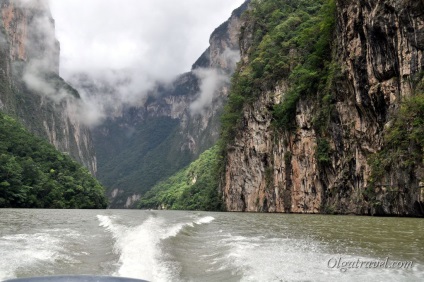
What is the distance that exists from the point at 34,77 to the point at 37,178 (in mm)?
117793

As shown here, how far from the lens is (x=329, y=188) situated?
3994cm

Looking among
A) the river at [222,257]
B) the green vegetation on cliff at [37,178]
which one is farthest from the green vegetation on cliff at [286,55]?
the river at [222,257]

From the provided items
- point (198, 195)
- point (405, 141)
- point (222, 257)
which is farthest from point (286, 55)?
point (198, 195)

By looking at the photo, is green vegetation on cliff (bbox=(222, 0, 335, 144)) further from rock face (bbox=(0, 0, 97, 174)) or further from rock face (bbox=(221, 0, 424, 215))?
rock face (bbox=(0, 0, 97, 174))

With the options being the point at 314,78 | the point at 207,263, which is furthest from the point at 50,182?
the point at 207,263

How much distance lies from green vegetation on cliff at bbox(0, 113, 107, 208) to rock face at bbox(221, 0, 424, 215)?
30.8 m

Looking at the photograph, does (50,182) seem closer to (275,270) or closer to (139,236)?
(139,236)

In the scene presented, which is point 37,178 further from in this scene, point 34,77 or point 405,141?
point 34,77

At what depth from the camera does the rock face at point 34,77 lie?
135 m

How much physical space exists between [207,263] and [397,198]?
21293 millimetres

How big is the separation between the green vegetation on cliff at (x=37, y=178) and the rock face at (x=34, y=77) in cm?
4995

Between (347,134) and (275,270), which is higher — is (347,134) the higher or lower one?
the higher one

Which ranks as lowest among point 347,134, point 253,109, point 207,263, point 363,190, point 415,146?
point 207,263

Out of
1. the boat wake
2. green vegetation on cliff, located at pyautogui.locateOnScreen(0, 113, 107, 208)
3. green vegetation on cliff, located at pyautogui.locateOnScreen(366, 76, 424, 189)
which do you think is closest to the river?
the boat wake
